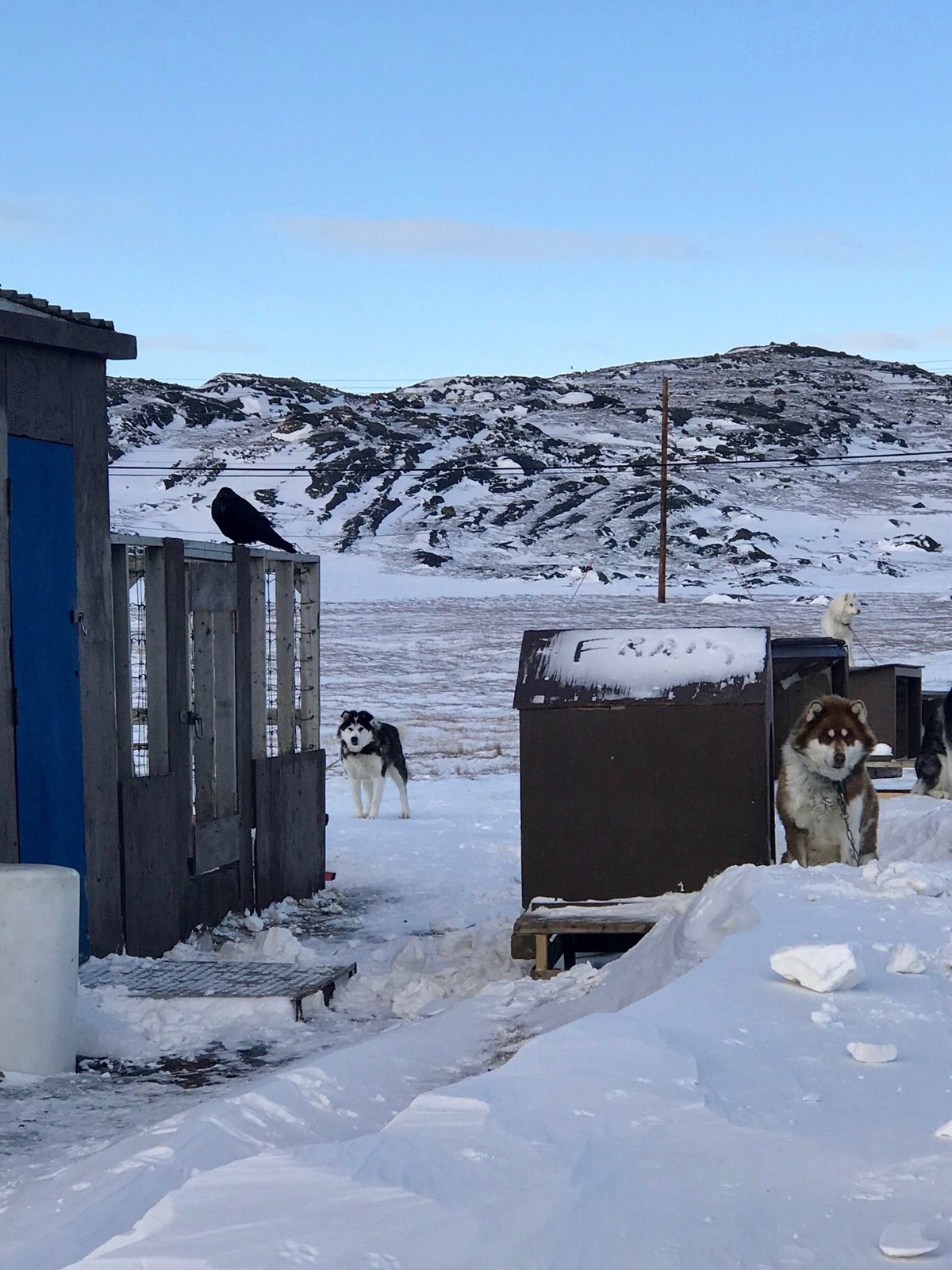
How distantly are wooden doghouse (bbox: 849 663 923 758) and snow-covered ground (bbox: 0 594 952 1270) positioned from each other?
9774 millimetres

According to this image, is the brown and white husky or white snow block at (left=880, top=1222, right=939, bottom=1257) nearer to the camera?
white snow block at (left=880, top=1222, right=939, bottom=1257)

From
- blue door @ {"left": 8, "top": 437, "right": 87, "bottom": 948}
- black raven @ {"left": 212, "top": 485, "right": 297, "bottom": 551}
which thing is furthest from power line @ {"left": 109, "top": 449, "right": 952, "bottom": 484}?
blue door @ {"left": 8, "top": 437, "right": 87, "bottom": 948}

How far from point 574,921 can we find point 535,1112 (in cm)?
390

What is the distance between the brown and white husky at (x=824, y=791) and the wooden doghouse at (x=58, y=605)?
390 cm

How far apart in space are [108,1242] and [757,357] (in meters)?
139

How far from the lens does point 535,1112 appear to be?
3260 millimetres

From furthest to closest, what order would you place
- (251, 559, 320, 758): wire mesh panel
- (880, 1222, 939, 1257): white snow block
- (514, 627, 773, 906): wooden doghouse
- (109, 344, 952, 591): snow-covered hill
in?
(109, 344, 952, 591): snow-covered hill, (251, 559, 320, 758): wire mesh panel, (514, 627, 773, 906): wooden doghouse, (880, 1222, 939, 1257): white snow block

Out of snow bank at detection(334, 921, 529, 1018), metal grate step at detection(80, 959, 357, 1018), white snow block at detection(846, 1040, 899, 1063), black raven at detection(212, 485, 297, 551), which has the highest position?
black raven at detection(212, 485, 297, 551)

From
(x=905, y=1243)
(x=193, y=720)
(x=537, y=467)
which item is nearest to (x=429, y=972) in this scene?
(x=193, y=720)

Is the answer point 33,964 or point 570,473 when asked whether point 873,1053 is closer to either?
point 33,964

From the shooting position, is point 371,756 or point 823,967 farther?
point 371,756

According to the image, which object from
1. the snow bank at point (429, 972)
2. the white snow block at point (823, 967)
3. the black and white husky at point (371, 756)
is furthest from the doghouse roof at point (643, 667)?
the black and white husky at point (371, 756)

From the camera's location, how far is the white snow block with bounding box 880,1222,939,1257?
2564mm

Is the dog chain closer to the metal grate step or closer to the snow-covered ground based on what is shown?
the snow-covered ground
